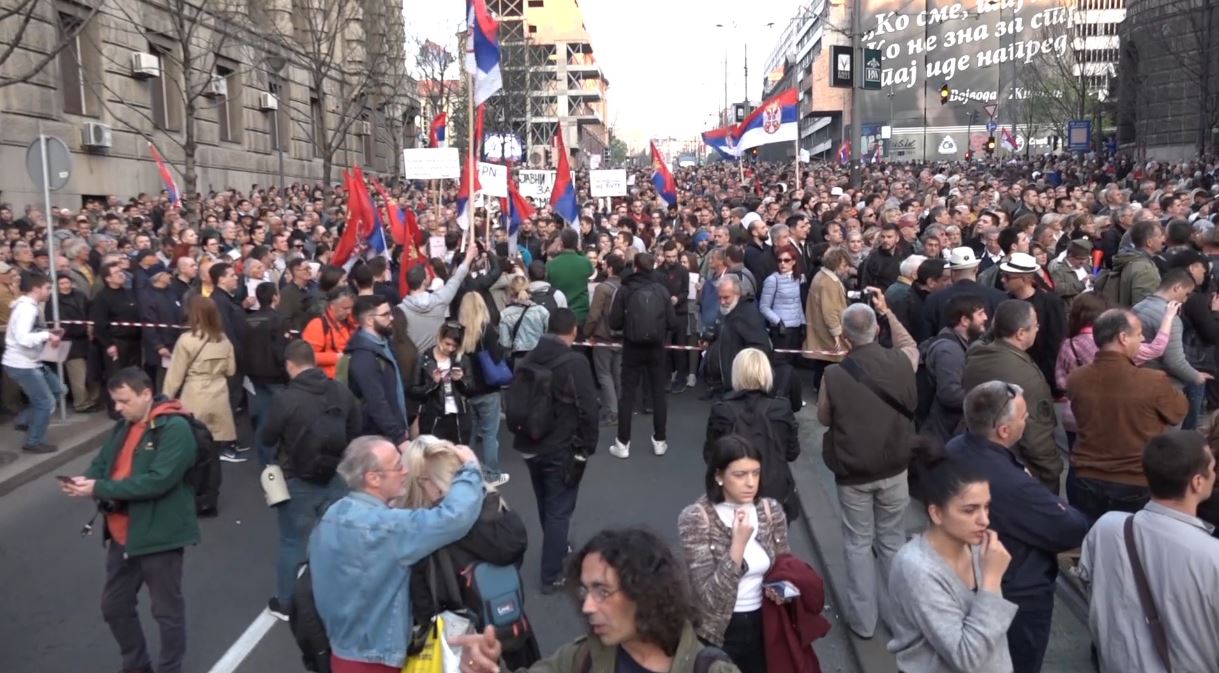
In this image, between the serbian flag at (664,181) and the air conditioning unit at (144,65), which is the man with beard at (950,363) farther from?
the air conditioning unit at (144,65)

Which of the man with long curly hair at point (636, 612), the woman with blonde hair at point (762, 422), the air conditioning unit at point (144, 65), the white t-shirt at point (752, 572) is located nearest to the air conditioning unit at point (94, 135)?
the air conditioning unit at point (144, 65)

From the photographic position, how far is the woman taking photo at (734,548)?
3.90m

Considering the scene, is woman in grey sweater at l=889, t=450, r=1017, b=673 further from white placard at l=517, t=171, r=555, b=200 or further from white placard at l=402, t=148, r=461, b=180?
white placard at l=517, t=171, r=555, b=200

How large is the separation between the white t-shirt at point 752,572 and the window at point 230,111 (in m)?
Answer: 28.2

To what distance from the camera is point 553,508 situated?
21.9 feet

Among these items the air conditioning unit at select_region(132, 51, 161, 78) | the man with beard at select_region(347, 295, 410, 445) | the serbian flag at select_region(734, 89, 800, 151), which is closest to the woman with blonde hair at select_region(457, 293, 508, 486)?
the man with beard at select_region(347, 295, 410, 445)

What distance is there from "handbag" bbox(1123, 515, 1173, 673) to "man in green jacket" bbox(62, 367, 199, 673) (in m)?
4.10

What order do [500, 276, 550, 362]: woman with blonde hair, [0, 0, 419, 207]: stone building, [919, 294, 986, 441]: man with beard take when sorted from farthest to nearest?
[0, 0, 419, 207]: stone building < [500, 276, 550, 362]: woman with blonde hair < [919, 294, 986, 441]: man with beard

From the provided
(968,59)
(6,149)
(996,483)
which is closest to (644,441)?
(996,483)

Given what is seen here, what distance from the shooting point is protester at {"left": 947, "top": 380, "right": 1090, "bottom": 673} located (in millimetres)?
3900

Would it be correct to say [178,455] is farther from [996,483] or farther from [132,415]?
[996,483]

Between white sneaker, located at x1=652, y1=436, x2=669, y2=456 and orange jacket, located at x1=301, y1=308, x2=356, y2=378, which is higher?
orange jacket, located at x1=301, y1=308, x2=356, y2=378

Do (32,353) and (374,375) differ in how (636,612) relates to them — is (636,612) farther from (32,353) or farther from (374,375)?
(32,353)

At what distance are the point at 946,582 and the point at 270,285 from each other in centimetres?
776
